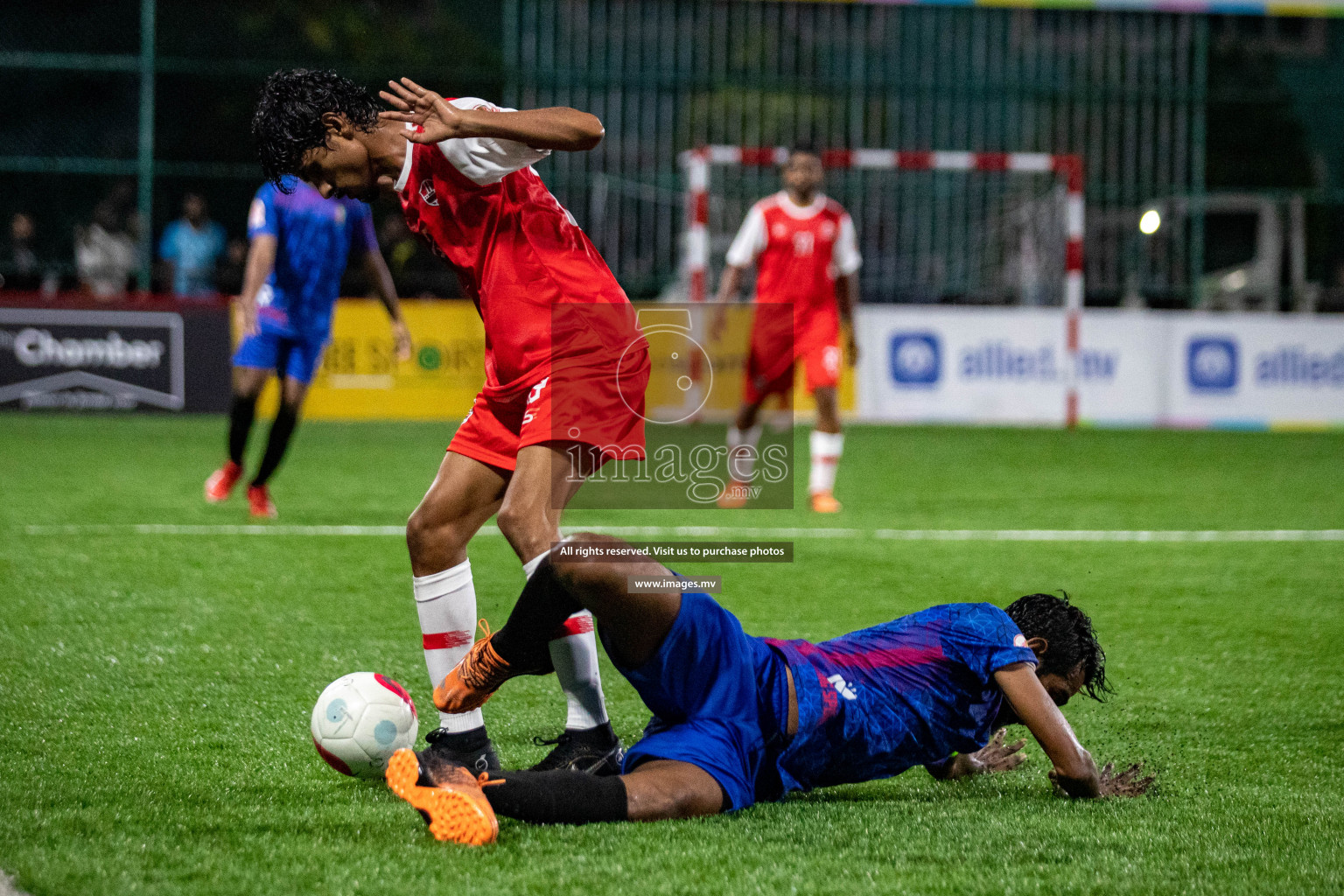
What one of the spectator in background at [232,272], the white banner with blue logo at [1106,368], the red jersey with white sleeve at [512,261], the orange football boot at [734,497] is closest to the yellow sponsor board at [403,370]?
the spectator in background at [232,272]

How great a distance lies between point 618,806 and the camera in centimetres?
305

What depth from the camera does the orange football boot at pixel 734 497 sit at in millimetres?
9391

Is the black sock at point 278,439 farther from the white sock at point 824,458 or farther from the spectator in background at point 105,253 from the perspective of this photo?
the spectator in background at point 105,253

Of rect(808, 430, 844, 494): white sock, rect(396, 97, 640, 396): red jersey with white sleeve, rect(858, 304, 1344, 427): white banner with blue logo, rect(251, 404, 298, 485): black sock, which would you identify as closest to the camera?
rect(396, 97, 640, 396): red jersey with white sleeve

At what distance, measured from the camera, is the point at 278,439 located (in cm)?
809

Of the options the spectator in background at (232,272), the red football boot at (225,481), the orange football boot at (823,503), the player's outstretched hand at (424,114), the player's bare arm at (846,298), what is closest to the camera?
the player's outstretched hand at (424,114)

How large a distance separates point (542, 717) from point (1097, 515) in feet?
18.3

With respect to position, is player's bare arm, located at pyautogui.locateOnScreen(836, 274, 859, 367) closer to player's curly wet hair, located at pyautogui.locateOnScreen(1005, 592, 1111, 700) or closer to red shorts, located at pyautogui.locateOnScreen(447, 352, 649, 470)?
red shorts, located at pyautogui.locateOnScreen(447, 352, 649, 470)

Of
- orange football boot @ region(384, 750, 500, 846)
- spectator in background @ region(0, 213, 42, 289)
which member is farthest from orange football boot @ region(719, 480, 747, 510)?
spectator in background @ region(0, 213, 42, 289)

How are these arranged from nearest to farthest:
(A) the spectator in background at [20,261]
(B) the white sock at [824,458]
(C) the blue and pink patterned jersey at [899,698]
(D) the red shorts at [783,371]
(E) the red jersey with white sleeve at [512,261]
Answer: (C) the blue and pink patterned jersey at [899,698] → (E) the red jersey with white sleeve at [512,261] → (B) the white sock at [824,458] → (D) the red shorts at [783,371] → (A) the spectator in background at [20,261]

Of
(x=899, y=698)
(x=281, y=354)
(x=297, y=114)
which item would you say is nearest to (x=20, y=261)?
(x=281, y=354)

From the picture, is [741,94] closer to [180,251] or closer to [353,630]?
[180,251]

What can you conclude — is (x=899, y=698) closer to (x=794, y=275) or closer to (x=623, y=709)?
(x=623, y=709)

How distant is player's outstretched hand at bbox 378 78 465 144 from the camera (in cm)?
339
